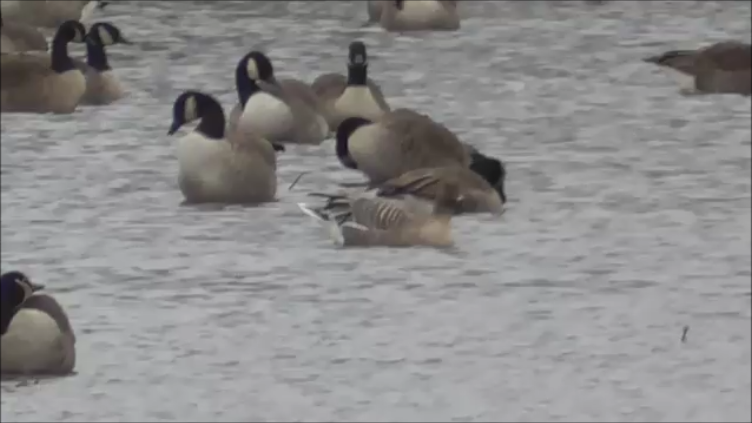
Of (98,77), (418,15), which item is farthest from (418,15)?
(98,77)

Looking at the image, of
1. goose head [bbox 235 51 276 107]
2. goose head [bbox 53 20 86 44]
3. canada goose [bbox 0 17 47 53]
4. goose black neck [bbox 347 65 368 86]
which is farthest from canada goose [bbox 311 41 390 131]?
canada goose [bbox 0 17 47 53]

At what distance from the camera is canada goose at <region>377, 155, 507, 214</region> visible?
6.19 m

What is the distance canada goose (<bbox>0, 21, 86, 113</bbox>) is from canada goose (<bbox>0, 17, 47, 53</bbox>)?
2.61 ft

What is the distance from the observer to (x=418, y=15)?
10492mm

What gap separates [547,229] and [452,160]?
58cm

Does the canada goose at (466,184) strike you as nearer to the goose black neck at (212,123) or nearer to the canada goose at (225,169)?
the canada goose at (225,169)

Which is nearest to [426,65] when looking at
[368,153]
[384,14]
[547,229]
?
[384,14]

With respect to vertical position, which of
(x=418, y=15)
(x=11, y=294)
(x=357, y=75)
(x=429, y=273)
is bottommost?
(x=418, y=15)

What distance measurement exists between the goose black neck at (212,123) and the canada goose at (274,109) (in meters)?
0.48

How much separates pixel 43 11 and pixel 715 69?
12.2 ft

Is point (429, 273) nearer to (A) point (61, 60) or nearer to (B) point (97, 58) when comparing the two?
(A) point (61, 60)

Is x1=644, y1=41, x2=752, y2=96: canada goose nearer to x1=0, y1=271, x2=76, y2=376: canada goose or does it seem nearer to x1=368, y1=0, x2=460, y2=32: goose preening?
x1=368, y1=0, x2=460, y2=32: goose preening

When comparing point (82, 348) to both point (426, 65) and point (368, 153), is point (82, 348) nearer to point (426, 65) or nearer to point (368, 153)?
point (368, 153)

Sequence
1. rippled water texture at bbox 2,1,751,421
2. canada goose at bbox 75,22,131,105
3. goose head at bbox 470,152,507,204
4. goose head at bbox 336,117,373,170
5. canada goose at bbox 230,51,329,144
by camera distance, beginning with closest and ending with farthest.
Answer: rippled water texture at bbox 2,1,751,421 < goose head at bbox 470,152,507,204 < goose head at bbox 336,117,373,170 < canada goose at bbox 230,51,329,144 < canada goose at bbox 75,22,131,105
